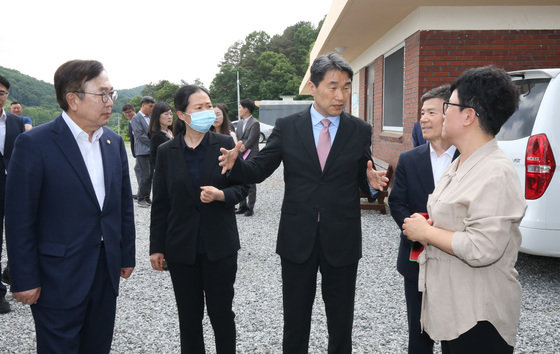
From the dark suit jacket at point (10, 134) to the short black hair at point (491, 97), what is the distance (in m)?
4.08

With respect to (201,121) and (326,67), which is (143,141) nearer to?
(201,121)

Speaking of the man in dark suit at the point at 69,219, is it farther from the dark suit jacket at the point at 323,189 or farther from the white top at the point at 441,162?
the white top at the point at 441,162

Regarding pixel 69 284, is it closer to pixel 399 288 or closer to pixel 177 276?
pixel 177 276

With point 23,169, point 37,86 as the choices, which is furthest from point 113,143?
point 37,86

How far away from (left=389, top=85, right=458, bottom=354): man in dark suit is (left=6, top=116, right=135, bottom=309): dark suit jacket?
1711 millimetres

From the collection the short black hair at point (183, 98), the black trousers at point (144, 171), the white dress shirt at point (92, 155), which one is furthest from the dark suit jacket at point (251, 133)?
the white dress shirt at point (92, 155)

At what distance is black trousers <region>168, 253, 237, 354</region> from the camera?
283 centimetres

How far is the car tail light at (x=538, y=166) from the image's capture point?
13.3 feet

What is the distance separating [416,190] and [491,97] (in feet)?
3.32

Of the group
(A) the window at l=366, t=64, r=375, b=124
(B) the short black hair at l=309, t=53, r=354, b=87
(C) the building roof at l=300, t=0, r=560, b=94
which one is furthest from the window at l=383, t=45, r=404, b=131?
(B) the short black hair at l=309, t=53, r=354, b=87

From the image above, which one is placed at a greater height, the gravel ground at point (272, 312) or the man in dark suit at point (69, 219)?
the man in dark suit at point (69, 219)

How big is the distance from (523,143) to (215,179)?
10.1ft

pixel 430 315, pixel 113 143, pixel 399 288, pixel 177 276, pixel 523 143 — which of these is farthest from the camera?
pixel 399 288

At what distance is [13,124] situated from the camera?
14.3 ft
